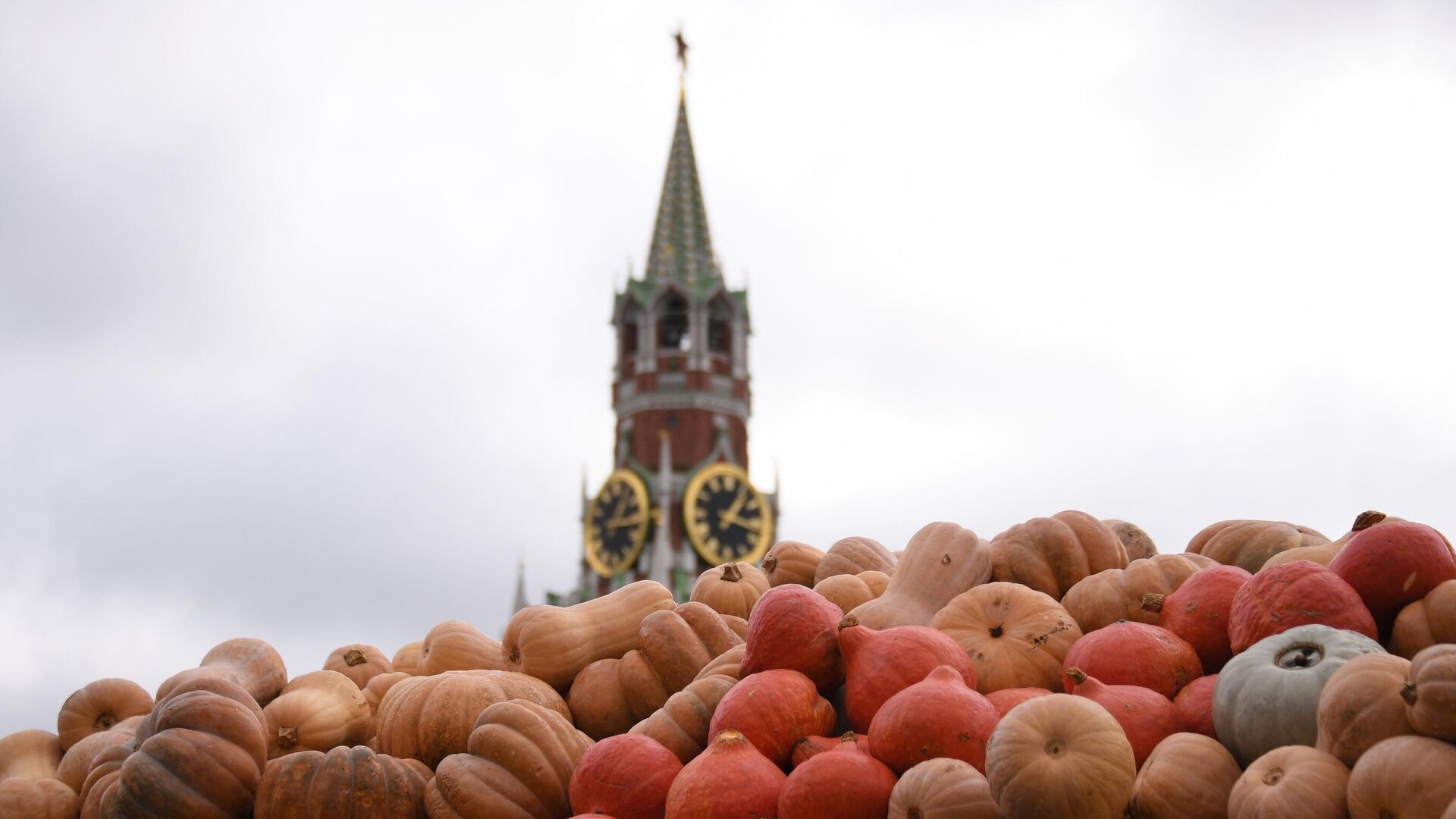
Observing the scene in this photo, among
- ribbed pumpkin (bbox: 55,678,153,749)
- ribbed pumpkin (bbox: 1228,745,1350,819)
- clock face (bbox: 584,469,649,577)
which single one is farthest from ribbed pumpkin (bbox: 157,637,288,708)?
clock face (bbox: 584,469,649,577)

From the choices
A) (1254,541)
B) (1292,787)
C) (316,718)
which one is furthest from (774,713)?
(1254,541)

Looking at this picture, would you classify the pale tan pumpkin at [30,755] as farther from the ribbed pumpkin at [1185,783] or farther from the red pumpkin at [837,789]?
the ribbed pumpkin at [1185,783]

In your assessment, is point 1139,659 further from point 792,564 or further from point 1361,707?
point 792,564

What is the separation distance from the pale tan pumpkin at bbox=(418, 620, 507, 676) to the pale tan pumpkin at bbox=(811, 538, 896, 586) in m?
1.66

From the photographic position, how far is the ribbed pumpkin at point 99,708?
651 centimetres

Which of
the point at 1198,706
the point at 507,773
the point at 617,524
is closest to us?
the point at 1198,706

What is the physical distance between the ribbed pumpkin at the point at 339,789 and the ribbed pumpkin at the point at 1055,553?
2675 millimetres

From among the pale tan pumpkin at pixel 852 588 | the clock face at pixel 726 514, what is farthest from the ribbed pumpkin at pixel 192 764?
the clock face at pixel 726 514

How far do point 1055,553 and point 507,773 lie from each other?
254cm

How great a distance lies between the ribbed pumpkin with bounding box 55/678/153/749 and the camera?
6512 millimetres

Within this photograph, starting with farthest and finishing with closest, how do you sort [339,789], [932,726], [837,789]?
[339,789]
[932,726]
[837,789]

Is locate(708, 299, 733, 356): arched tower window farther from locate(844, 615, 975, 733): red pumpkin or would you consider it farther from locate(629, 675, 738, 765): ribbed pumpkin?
locate(844, 615, 975, 733): red pumpkin

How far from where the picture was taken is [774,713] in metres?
4.42

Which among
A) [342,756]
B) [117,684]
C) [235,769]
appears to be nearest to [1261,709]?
[342,756]
